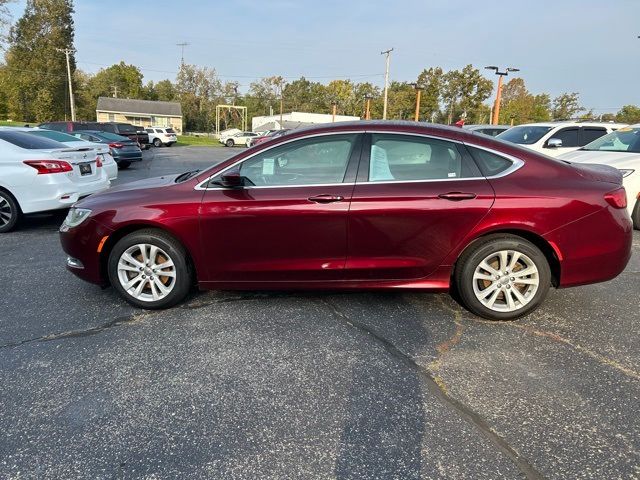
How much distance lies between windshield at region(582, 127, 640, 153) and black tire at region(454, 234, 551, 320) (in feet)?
17.4

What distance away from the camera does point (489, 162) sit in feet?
11.9

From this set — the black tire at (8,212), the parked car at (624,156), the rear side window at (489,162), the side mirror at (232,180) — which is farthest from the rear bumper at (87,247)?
the parked car at (624,156)

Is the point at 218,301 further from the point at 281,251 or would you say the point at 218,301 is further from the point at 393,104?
the point at 393,104

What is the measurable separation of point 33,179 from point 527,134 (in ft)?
33.7

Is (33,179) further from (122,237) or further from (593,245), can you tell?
(593,245)

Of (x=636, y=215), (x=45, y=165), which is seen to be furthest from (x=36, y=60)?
(x=636, y=215)

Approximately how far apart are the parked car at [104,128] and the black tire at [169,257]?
62.1 ft

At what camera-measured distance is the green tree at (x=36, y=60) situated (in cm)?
5938

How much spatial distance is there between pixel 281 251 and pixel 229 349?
889 mm

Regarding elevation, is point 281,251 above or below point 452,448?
above

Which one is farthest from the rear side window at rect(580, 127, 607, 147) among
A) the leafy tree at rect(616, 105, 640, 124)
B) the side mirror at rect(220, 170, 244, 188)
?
the leafy tree at rect(616, 105, 640, 124)

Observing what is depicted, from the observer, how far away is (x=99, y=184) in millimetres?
7188

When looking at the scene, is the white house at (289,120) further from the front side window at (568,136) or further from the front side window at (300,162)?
the front side window at (300,162)

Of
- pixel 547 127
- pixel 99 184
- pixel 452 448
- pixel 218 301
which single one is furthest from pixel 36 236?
pixel 547 127
